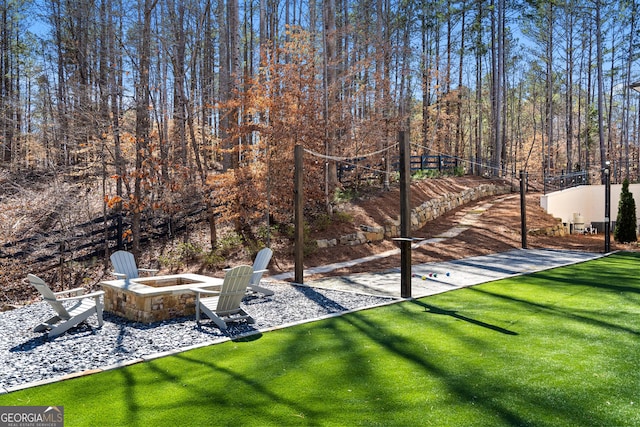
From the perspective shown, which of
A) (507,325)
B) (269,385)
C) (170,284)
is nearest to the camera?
(269,385)

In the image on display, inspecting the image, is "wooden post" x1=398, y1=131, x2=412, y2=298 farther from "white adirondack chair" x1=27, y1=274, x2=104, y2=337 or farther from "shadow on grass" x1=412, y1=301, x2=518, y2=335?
"white adirondack chair" x1=27, y1=274, x2=104, y2=337

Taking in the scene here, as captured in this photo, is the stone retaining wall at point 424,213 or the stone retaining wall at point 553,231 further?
the stone retaining wall at point 553,231

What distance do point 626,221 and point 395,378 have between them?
15.3 m

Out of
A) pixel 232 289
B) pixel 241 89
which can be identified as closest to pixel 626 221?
pixel 241 89

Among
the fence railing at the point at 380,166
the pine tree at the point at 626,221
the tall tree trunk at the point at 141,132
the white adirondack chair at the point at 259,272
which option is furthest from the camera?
the fence railing at the point at 380,166

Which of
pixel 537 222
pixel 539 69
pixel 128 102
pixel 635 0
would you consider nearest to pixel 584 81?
pixel 539 69

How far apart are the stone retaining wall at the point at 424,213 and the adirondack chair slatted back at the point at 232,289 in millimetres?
7111

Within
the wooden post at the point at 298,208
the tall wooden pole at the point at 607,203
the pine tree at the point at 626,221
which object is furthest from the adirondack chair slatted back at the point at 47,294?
the pine tree at the point at 626,221

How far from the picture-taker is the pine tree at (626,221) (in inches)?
622

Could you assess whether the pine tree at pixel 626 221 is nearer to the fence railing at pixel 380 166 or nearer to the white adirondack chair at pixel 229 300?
the fence railing at pixel 380 166

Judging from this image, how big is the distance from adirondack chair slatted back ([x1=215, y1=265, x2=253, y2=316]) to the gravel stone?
27cm

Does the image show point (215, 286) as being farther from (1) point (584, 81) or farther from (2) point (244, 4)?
(1) point (584, 81)

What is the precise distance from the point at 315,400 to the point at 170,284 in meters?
5.23

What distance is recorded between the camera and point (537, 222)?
56.9ft
